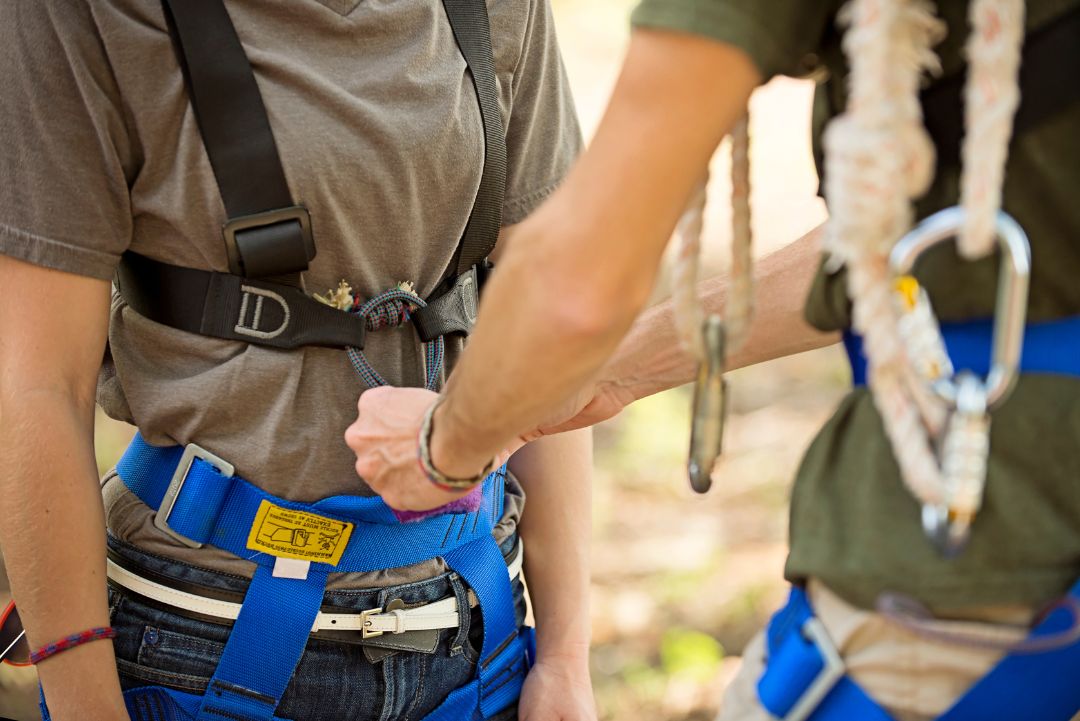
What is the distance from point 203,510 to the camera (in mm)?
1638

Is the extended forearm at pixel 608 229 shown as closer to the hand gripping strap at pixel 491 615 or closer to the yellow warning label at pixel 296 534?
the yellow warning label at pixel 296 534

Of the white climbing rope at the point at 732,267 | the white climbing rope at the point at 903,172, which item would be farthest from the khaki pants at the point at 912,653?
the white climbing rope at the point at 732,267

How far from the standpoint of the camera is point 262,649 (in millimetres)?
1646

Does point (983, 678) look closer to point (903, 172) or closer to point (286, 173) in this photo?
point (903, 172)

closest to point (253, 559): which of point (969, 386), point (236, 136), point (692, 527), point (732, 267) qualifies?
point (236, 136)

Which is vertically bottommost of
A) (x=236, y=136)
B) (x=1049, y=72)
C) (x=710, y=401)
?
(x=710, y=401)

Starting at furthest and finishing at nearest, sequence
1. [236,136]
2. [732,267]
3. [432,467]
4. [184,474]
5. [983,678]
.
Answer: [184,474] → [236,136] → [432,467] → [732,267] → [983,678]

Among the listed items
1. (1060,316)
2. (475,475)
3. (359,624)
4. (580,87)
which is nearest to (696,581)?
(359,624)

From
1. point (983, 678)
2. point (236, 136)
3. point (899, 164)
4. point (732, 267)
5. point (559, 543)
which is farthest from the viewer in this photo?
point (559, 543)

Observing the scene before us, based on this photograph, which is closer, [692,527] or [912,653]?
[912,653]

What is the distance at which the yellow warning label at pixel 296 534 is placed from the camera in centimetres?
165

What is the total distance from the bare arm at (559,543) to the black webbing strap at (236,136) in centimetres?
68

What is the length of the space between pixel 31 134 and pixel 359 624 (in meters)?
0.83

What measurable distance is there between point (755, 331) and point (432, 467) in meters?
0.51
